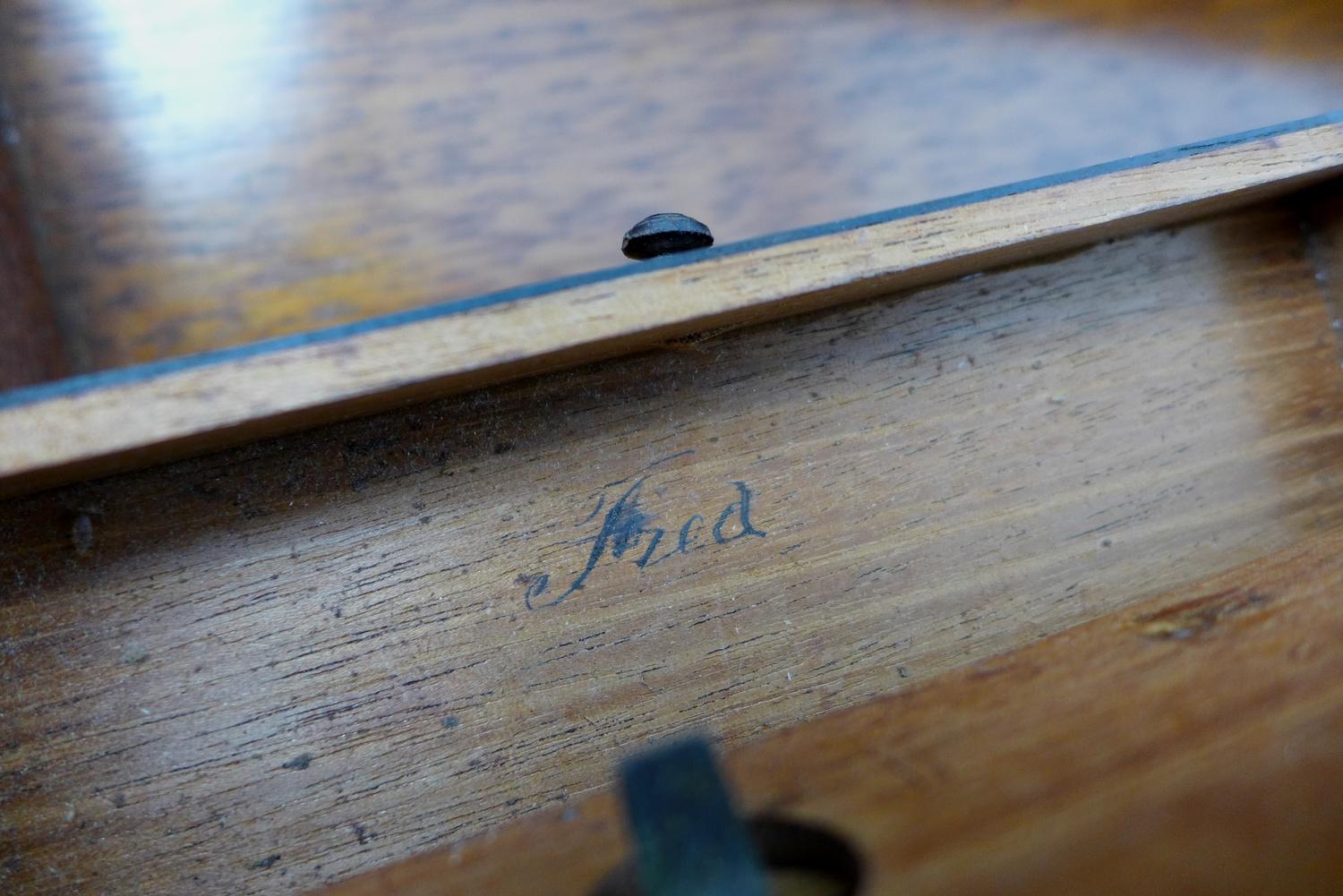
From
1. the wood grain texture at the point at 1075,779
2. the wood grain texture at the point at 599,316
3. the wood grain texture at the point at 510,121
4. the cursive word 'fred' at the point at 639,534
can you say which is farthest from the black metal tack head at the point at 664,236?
the wood grain texture at the point at 510,121

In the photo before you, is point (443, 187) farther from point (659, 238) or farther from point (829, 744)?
point (829, 744)

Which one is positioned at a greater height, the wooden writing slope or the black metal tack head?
the black metal tack head

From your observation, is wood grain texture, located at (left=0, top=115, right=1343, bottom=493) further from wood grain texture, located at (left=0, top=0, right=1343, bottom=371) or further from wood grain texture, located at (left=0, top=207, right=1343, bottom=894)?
wood grain texture, located at (left=0, top=0, right=1343, bottom=371)

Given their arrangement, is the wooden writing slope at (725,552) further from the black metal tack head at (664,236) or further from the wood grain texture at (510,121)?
the wood grain texture at (510,121)

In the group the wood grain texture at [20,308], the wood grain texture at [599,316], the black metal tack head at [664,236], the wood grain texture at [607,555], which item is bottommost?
the wood grain texture at [607,555]

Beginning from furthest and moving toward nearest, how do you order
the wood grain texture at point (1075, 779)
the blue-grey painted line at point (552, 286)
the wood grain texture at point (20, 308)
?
1. the wood grain texture at point (20, 308)
2. the blue-grey painted line at point (552, 286)
3. the wood grain texture at point (1075, 779)

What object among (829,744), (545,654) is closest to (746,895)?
(829,744)
